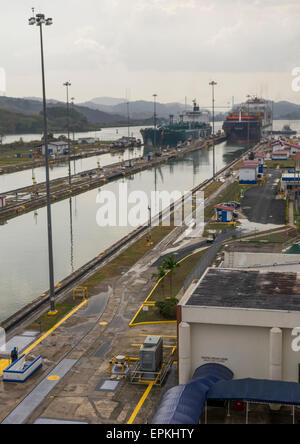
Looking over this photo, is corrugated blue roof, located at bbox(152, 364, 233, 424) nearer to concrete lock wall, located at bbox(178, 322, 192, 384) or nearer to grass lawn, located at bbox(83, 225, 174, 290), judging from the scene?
concrete lock wall, located at bbox(178, 322, 192, 384)

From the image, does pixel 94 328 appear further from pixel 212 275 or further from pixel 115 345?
pixel 212 275

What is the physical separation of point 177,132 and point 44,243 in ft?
359

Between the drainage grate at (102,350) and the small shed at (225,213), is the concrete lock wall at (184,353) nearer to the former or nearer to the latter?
the drainage grate at (102,350)

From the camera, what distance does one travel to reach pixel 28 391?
1698 centimetres

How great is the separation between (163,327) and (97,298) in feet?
15.5

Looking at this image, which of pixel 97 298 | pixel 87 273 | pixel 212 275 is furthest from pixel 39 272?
pixel 212 275

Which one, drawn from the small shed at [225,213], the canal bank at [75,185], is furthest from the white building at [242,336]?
the canal bank at [75,185]

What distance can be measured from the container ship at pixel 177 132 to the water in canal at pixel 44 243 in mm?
76497

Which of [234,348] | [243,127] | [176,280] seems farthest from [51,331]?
[243,127]

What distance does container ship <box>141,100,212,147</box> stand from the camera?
475 ft

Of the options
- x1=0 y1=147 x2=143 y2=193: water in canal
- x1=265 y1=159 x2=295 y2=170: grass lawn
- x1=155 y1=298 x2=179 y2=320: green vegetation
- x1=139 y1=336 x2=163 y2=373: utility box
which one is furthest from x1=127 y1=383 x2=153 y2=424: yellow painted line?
x1=265 y1=159 x2=295 y2=170: grass lawn

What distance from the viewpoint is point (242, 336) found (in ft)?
54.3

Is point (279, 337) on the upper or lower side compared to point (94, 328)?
upper
